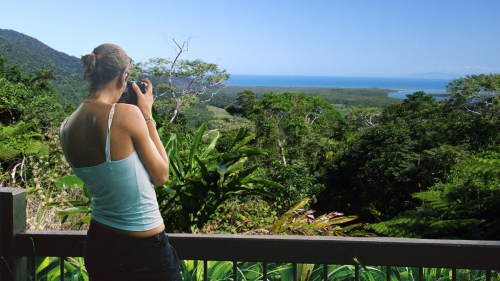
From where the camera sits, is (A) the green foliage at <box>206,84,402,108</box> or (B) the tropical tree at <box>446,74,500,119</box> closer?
(B) the tropical tree at <box>446,74,500,119</box>

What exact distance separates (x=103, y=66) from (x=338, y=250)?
2.78 ft

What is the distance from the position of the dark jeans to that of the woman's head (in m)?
0.37

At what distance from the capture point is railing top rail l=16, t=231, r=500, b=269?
966 millimetres

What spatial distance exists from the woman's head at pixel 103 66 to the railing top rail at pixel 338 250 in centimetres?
53

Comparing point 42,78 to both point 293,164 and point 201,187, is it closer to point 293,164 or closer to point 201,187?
point 293,164

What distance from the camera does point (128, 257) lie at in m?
0.82

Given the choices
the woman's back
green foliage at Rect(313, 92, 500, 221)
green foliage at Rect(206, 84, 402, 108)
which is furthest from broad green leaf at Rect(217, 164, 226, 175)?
green foliage at Rect(206, 84, 402, 108)

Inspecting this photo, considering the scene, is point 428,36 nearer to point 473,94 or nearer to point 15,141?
point 473,94

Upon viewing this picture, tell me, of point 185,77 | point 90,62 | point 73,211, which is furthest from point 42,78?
point 90,62

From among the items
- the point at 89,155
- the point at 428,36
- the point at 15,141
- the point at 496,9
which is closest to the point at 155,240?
the point at 89,155

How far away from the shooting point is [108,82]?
80 cm

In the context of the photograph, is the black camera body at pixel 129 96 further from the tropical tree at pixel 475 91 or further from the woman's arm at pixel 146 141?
the tropical tree at pixel 475 91

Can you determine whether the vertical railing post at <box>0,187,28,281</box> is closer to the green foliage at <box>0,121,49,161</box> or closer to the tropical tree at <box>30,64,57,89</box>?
the green foliage at <box>0,121,49,161</box>

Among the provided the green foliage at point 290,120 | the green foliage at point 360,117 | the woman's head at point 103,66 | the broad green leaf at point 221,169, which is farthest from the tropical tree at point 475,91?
the woman's head at point 103,66
